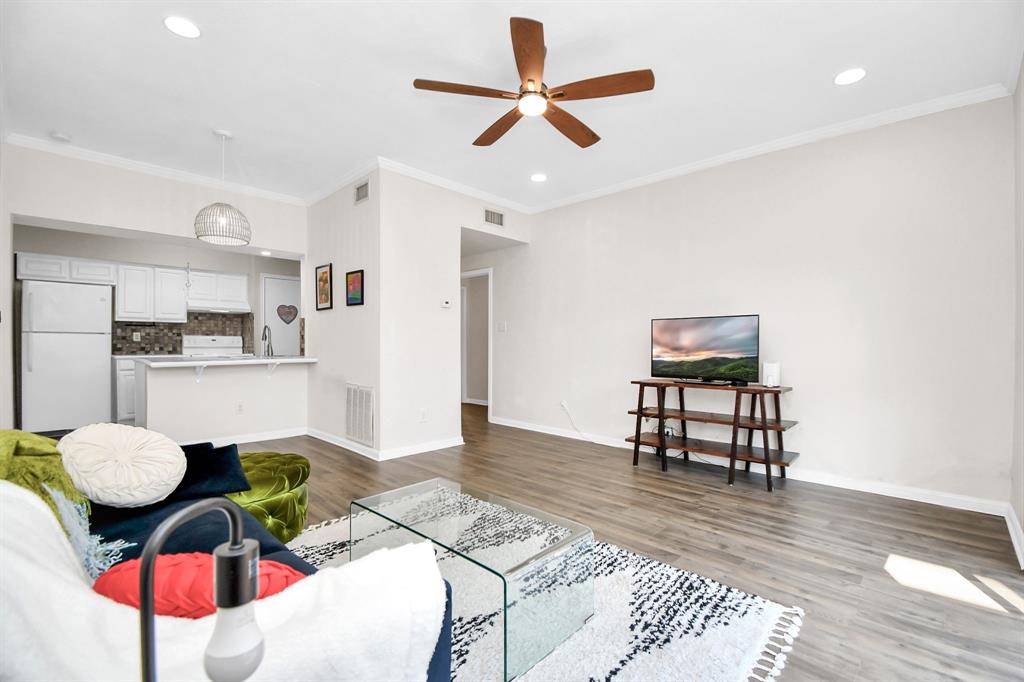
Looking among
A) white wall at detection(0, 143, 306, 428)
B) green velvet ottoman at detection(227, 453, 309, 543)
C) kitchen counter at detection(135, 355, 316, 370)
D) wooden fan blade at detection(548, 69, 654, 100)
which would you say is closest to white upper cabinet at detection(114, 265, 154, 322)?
kitchen counter at detection(135, 355, 316, 370)

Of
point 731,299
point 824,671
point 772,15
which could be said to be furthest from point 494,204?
point 824,671

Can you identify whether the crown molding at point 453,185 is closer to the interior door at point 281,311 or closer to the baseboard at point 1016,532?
the interior door at point 281,311

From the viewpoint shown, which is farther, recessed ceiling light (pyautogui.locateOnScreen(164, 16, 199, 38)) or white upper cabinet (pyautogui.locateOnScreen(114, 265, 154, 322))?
white upper cabinet (pyautogui.locateOnScreen(114, 265, 154, 322))

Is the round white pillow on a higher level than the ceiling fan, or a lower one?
lower

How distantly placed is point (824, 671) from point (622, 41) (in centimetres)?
300

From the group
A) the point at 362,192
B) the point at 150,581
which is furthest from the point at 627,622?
the point at 362,192

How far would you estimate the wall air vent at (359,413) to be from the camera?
4.41m

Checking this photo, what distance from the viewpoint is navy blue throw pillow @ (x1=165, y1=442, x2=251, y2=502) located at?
1985 mm

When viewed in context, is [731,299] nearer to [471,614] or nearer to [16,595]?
[471,614]

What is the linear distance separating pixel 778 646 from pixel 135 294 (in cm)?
756

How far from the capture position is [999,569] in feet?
7.50

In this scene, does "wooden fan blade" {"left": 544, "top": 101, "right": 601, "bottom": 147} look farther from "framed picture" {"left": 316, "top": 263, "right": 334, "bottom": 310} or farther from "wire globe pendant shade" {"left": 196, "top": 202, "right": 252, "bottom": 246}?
"framed picture" {"left": 316, "top": 263, "right": 334, "bottom": 310}

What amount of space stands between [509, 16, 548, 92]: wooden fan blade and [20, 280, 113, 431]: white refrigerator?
20.1ft

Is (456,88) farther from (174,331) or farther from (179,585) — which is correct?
(174,331)
